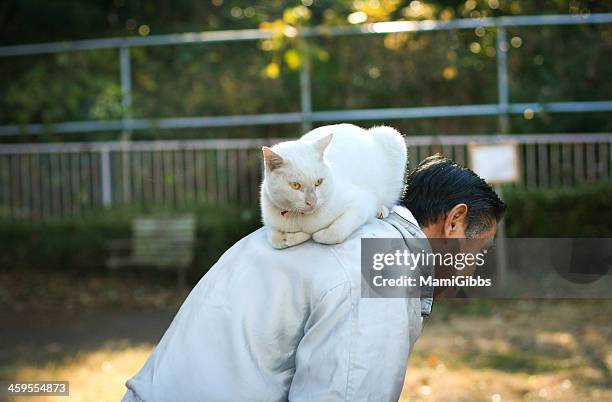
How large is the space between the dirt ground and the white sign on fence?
1.35 metres

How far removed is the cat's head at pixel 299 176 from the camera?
3004 mm

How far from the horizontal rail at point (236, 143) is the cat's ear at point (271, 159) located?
737 cm

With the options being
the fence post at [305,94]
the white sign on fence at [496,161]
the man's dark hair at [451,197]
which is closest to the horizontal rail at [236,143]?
the fence post at [305,94]

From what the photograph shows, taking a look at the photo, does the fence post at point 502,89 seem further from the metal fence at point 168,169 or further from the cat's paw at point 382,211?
the cat's paw at point 382,211

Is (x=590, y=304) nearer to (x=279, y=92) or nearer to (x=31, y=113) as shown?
(x=279, y=92)

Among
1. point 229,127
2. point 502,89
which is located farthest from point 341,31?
point 502,89

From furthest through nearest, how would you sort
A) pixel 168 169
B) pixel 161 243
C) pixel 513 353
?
pixel 168 169 < pixel 161 243 < pixel 513 353

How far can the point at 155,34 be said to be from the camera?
14141 millimetres

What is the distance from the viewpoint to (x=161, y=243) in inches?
411

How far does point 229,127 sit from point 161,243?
2540mm

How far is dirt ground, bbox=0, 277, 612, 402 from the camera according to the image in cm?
641

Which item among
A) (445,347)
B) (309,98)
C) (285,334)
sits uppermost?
(309,98)

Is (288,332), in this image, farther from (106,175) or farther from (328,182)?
(106,175)

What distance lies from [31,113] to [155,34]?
2.45m
